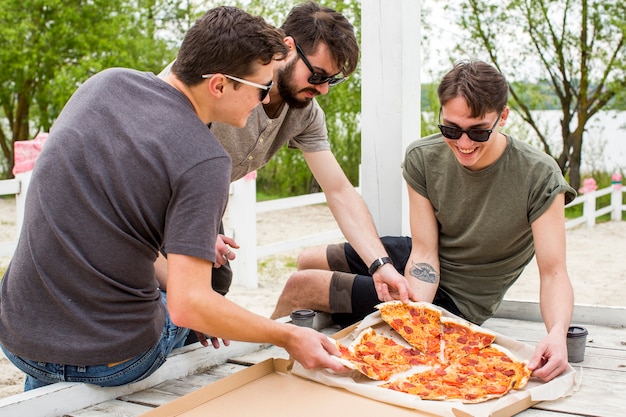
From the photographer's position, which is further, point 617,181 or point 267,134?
point 617,181

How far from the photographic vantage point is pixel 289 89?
3057 millimetres

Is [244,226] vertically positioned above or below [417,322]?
below

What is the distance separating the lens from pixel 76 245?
2.05 meters

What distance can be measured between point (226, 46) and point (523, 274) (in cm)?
657

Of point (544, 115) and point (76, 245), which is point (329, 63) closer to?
point (76, 245)

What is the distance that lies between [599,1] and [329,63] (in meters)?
10.5

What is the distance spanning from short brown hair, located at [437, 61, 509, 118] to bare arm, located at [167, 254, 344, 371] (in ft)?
3.80

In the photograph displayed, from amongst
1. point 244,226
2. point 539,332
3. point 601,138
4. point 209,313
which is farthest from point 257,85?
point 601,138

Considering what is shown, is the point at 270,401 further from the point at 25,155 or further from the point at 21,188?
the point at 25,155

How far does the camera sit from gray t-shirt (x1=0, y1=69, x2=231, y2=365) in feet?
6.36

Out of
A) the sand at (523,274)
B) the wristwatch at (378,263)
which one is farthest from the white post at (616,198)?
the wristwatch at (378,263)

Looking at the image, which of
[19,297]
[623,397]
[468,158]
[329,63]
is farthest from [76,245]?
[623,397]

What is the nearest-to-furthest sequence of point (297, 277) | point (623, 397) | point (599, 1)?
point (623, 397) → point (297, 277) → point (599, 1)

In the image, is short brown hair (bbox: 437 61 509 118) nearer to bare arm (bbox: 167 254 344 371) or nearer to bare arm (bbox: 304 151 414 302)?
bare arm (bbox: 304 151 414 302)
